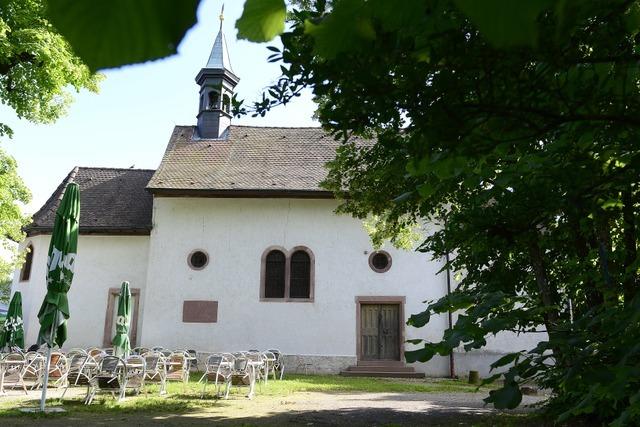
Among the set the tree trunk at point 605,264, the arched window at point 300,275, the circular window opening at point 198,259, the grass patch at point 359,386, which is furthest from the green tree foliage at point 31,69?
the tree trunk at point 605,264

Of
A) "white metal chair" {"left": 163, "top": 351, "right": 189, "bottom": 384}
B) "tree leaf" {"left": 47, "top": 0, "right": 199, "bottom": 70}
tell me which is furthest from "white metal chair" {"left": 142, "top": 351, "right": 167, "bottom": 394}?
"tree leaf" {"left": 47, "top": 0, "right": 199, "bottom": 70}

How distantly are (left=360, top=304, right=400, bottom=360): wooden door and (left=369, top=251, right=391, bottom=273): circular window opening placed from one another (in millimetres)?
1250

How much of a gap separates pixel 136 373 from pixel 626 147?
9731mm

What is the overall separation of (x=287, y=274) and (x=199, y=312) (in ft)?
10.2

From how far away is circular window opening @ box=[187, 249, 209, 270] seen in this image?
1877 centimetres

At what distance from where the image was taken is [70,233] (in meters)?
9.38

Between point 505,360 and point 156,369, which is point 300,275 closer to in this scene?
point 156,369

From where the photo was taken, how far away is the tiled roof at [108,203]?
64.2ft

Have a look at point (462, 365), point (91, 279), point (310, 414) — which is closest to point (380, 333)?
point (462, 365)

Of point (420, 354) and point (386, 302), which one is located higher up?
point (386, 302)

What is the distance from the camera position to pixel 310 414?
891cm

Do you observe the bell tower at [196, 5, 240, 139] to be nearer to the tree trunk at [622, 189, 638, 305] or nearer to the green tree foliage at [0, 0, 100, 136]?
Answer: the green tree foliage at [0, 0, 100, 136]

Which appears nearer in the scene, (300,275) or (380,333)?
(380,333)

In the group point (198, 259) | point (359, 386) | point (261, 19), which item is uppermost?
point (198, 259)
